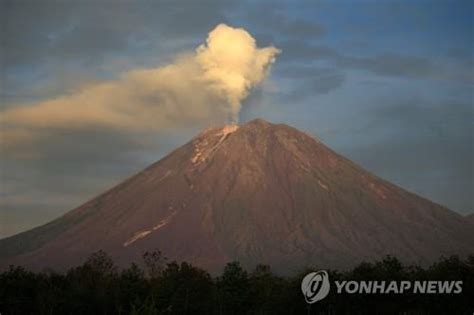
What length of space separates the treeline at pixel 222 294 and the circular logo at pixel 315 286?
0.39m

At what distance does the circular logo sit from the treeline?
0.39m

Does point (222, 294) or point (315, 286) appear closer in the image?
point (315, 286)

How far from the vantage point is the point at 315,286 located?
42000mm

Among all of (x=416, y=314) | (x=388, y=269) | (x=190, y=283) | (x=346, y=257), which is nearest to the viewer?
(x=416, y=314)

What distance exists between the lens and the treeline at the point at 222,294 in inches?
1542

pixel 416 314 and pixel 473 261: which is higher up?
pixel 473 261

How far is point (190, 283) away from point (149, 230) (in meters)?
144

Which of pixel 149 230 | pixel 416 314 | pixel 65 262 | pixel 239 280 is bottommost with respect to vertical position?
pixel 416 314

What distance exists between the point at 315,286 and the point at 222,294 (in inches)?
282

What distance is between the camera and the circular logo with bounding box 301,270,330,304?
39.9 m

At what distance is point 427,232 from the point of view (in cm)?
19538

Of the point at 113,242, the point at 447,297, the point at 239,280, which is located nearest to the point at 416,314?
the point at 447,297

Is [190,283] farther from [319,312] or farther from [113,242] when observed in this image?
[113,242]

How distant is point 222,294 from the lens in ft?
153
